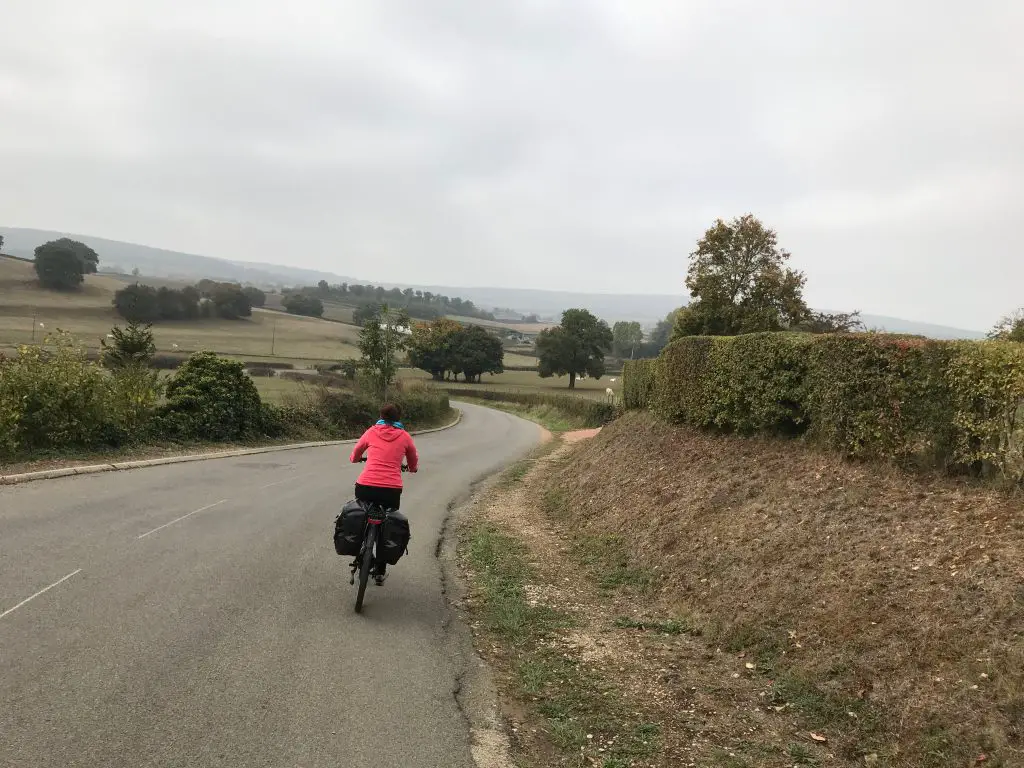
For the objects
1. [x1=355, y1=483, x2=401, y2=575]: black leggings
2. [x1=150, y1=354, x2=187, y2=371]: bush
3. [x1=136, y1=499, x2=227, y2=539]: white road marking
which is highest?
[x1=355, y1=483, x2=401, y2=575]: black leggings

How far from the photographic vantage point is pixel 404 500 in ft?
54.0

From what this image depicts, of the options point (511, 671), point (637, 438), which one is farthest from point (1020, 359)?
point (637, 438)

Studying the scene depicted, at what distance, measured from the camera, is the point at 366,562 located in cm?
729

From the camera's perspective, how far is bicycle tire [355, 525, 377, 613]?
7.24 metres

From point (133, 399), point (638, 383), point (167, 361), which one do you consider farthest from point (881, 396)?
point (167, 361)

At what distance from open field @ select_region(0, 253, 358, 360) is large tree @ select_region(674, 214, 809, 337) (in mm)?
34378

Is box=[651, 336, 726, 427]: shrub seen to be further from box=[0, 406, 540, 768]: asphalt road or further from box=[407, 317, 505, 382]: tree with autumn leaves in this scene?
box=[407, 317, 505, 382]: tree with autumn leaves

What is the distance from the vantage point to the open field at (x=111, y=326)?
74.4 metres

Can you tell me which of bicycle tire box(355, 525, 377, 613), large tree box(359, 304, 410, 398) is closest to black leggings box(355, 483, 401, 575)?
bicycle tire box(355, 525, 377, 613)

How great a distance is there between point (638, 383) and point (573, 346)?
246 feet

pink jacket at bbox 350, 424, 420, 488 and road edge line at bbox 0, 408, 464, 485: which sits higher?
pink jacket at bbox 350, 424, 420, 488

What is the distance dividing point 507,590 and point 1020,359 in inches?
241

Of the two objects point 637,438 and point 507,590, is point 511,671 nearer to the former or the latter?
point 507,590

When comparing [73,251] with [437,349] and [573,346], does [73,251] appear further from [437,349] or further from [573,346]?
[573,346]
